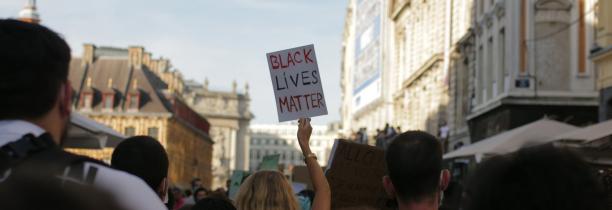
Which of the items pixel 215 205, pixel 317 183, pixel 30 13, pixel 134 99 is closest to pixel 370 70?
pixel 134 99

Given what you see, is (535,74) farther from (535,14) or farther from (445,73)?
(445,73)

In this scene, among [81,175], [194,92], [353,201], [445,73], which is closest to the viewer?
[81,175]

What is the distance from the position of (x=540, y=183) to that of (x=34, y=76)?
3.81ft

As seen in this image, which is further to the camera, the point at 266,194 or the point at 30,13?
the point at 30,13

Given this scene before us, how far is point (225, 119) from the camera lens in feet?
540

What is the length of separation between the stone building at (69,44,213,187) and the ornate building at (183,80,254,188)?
6430 cm

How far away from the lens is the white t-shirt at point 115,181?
253 centimetres

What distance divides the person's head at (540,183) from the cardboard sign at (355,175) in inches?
167

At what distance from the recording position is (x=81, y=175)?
8.13 ft

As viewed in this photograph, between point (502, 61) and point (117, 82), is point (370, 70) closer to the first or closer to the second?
point (117, 82)

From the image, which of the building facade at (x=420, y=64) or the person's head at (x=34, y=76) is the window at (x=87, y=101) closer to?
the building facade at (x=420, y=64)

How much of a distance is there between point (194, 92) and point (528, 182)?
158271mm

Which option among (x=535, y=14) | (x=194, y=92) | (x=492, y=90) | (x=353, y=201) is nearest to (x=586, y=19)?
(x=535, y=14)

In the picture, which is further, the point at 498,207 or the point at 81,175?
the point at 498,207
